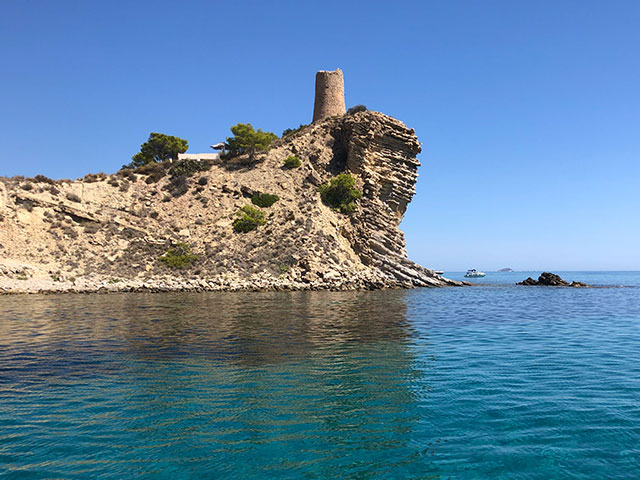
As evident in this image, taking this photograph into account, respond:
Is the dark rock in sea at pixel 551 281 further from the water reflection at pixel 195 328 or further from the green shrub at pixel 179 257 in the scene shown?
the green shrub at pixel 179 257

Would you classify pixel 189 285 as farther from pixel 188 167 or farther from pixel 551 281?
pixel 551 281

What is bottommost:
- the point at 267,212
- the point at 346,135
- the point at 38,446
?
the point at 38,446

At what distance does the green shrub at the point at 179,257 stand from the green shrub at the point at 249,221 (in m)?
6.67

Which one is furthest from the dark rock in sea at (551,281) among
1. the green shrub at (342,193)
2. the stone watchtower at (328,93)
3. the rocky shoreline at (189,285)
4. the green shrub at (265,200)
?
the stone watchtower at (328,93)

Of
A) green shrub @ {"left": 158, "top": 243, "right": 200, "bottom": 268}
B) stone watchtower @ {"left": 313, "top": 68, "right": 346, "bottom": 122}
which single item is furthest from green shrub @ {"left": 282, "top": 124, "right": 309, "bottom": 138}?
green shrub @ {"left": 158, "top": 243, "right": 200, "bottom": 268}

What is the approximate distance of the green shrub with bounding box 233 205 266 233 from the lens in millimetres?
53438

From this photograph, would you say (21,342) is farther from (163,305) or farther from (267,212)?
(267,212)

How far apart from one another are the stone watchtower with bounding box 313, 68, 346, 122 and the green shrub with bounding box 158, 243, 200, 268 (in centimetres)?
3607

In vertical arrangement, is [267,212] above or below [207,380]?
above

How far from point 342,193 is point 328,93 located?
23829 mm

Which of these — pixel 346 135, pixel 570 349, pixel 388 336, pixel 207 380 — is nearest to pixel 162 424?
pixel 207 380

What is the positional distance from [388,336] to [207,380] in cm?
863

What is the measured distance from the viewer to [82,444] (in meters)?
7.03

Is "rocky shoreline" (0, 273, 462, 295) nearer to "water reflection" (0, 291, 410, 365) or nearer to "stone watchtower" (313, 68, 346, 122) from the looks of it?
"water reflection" (0, 291, 410, 365)
